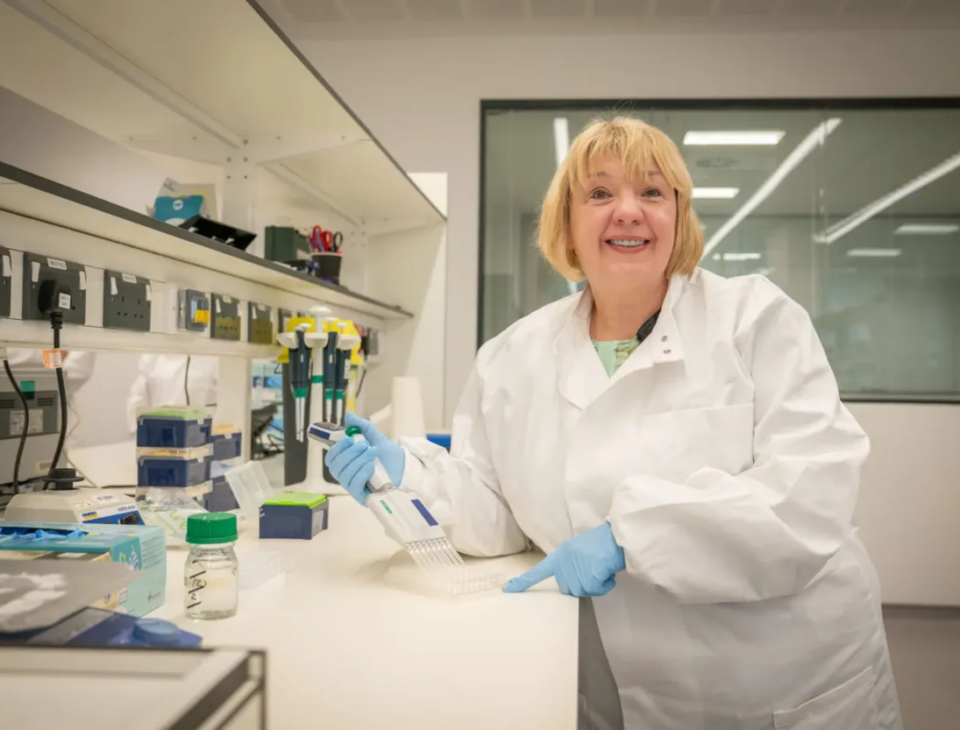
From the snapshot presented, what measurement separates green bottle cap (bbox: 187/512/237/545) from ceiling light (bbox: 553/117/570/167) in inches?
103

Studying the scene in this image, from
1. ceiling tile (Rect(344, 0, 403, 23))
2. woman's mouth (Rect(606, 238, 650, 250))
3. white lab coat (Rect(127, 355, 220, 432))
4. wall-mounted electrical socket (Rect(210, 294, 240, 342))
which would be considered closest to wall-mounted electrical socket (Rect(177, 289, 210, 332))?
wall-mounted electrical socket (Rect(210, 294, 240, 342))

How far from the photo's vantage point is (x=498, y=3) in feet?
9.82

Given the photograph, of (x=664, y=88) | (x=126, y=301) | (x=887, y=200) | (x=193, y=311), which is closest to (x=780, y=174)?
(x=887, y=200)

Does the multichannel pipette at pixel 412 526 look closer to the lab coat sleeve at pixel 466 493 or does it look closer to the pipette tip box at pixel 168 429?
the lab coat sleeve at pixel 466 493

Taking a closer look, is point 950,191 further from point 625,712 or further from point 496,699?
point 496,699

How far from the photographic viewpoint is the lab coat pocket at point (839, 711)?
1.15 m

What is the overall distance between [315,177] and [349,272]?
25.4 inches

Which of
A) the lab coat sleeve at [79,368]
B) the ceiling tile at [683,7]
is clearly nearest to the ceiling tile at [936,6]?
the ceiling tile at [683,7]

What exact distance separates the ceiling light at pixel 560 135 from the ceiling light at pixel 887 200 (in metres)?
1.16

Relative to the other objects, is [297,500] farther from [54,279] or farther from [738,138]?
[738,138]

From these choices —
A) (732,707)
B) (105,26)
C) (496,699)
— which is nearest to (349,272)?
(105,26)

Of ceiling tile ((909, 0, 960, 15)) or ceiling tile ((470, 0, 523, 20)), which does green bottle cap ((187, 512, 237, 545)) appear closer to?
ceiling tile ((470, 0, 523, 20))

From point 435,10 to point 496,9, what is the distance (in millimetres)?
260

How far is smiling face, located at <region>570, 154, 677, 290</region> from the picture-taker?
52.8 inches
